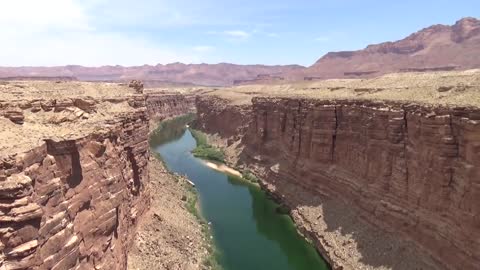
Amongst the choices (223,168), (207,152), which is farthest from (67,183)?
(207,152)

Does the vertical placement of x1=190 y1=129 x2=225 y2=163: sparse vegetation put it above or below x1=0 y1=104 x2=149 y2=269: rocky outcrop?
below

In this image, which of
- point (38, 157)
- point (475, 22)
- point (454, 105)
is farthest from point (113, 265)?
point (475, 22)

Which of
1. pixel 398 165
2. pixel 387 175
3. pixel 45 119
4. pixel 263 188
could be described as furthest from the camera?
pixel 263 188

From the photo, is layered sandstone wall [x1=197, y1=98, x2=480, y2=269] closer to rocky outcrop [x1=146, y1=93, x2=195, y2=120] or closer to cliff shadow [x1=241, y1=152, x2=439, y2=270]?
cliff shadow [x1=241, y1=152, x2=439, y2=270]

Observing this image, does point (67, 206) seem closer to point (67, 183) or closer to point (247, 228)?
point (67, 183)

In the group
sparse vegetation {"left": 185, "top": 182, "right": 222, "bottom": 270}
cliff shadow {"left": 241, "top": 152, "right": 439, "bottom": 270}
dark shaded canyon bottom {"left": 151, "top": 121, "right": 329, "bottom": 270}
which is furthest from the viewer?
dark shaded canyon bottom {"left": 151, "top": 121, "right": 329, "bottom": 270}

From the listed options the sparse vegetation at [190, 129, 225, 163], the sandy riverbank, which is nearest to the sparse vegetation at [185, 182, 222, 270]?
the sandy riverbank

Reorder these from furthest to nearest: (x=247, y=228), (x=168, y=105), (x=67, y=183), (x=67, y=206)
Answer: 1. (x=168, y=105)
2. (x=247, y=228)
3. (x=67, y=183)
4. (x=67, y=206)
